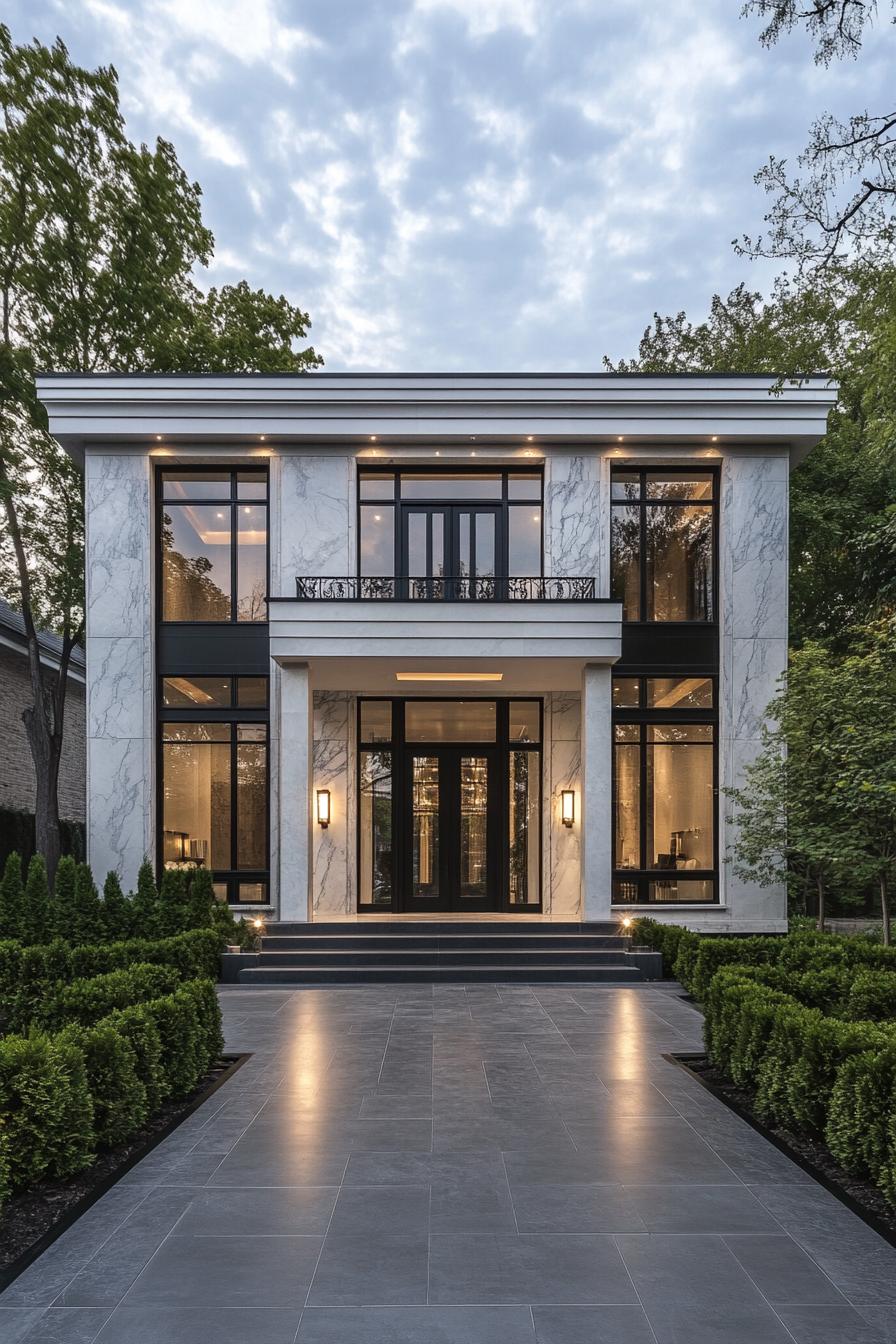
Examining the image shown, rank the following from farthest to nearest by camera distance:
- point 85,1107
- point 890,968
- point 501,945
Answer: point 501,945
point 890,968
point 85,1107

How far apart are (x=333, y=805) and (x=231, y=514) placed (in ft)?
17.3

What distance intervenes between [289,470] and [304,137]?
7.15m

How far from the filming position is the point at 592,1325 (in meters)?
3.46

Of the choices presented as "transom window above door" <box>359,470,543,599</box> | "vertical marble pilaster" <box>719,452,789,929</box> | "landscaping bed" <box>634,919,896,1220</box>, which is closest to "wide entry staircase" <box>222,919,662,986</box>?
"vertical marble pilaster" <box>719,452,789,929</box>

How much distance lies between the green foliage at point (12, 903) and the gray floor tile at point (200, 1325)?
9.40 m

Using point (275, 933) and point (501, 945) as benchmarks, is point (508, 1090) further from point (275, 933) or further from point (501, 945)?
point (275, 933)

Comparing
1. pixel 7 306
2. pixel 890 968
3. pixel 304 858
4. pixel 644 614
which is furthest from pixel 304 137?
pixel 890 968

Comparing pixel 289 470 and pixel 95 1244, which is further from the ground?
pixel 289 470

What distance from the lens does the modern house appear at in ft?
45.1

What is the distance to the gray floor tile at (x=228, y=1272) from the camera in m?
3.65

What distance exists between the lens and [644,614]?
1466 cm

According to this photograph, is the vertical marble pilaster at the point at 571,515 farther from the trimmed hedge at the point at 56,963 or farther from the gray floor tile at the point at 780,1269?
the gray floor tile at the point at 780,1269

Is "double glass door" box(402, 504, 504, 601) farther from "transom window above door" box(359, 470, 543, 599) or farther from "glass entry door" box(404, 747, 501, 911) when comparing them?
"glass entry door" box(404, 747, 501, 911)

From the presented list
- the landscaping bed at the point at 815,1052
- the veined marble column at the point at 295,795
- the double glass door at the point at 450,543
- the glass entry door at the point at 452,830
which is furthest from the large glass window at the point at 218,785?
the landscaping bed at the point at 815,1052
